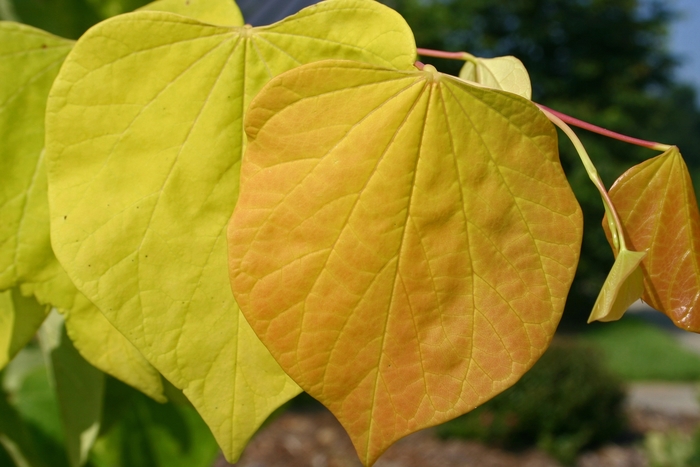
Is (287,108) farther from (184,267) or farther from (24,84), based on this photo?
(24,84)

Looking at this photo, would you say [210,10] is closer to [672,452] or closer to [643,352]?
[672,452]

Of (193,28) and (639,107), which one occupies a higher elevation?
(193,28)

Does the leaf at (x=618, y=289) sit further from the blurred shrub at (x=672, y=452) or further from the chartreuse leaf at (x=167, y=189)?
the blurred shrub at (x=672, y=452)

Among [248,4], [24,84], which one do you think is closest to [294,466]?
[248,4]

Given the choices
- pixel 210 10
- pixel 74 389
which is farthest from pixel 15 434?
pixel 210 10

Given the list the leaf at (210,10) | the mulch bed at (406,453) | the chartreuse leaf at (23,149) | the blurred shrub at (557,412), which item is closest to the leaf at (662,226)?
the leaf at (210,10)

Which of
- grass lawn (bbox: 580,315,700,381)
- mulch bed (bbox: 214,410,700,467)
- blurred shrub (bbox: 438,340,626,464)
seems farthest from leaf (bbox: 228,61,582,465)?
grass lawn (bbox: 580,315,700,381)

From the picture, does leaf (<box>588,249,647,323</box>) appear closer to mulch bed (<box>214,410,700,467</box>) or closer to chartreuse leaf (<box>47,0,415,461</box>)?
chartreuse leaf (<box>47,0,415,461</box>)
